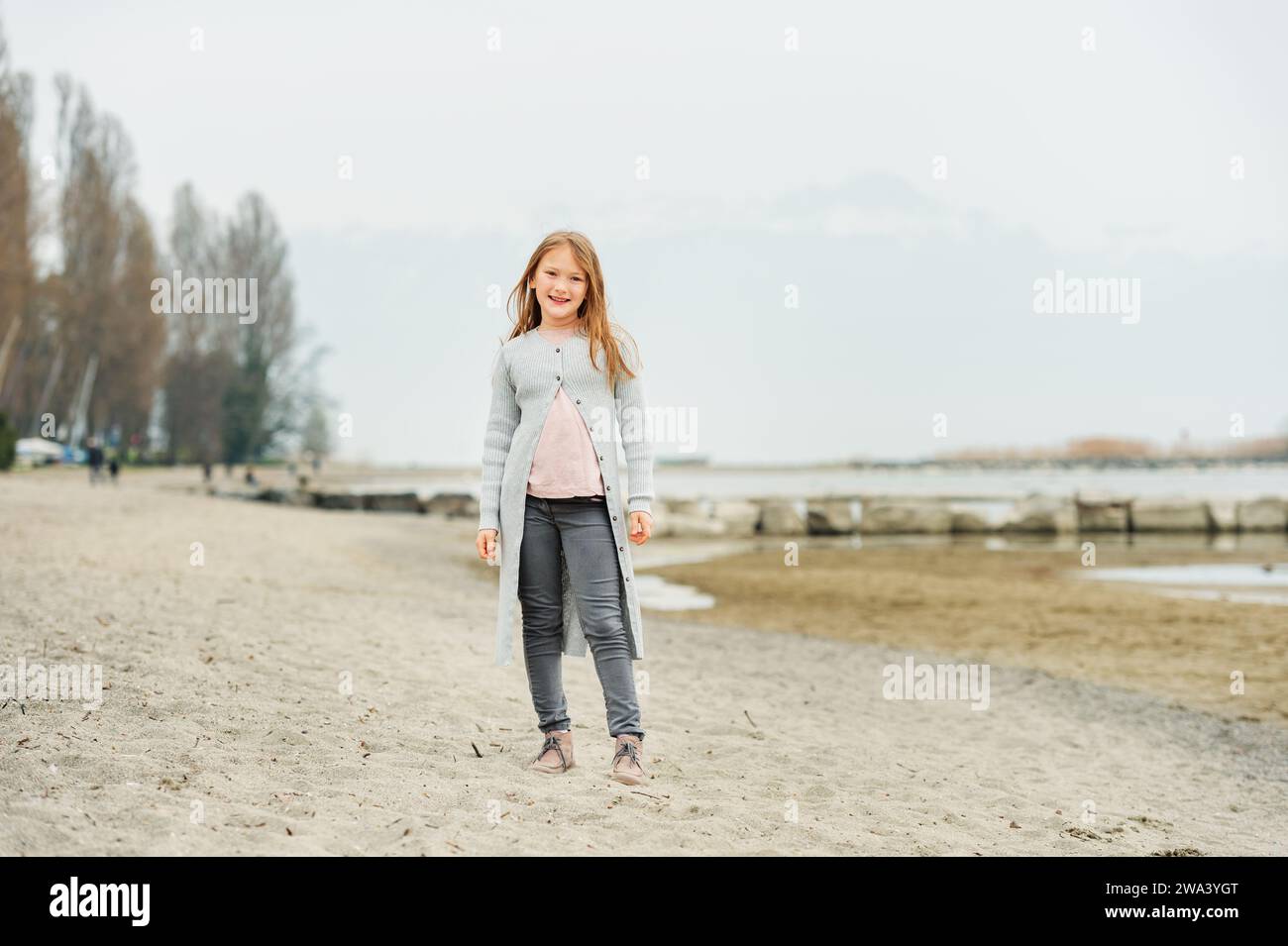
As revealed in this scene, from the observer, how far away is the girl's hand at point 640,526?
13.8ft

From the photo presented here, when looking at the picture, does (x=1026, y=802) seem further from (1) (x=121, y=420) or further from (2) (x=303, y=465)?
(2) (x=303, y=465)

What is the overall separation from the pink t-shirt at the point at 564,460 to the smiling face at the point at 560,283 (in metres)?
0.39

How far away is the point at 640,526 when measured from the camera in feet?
13.8

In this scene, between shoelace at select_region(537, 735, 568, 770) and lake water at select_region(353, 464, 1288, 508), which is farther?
lake water at select_region(353, 464, 1288, 508)

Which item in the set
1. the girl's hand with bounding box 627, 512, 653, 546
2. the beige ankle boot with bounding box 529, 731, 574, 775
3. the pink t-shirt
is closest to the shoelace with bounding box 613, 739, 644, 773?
the beige ankle boot with bounding box 529, 731, 574, 775

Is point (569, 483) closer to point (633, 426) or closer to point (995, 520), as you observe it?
point (633, 426)

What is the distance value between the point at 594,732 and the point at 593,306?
7.95 ft

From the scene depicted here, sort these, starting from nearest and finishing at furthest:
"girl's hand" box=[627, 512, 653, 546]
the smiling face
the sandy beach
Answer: the sandy beach → "girl's hand" box=[627, 512, 653, 546] → the smiling face

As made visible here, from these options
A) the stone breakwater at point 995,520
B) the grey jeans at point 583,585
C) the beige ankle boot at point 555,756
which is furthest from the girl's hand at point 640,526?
→ the stone breakwater at point 995,520

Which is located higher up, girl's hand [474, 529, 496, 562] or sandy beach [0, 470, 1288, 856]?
girl's hand [474, 529, 496, 562]

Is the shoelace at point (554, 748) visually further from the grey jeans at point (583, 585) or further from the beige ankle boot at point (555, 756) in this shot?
the grey jeans at point (583, 585)

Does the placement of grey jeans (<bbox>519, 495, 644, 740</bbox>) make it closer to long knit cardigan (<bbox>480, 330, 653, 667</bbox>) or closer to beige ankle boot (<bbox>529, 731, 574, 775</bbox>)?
long knit cardigan (<bbox>480, 330, 653, 667</bbox>)

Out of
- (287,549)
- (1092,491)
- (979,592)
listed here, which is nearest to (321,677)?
(287,549)

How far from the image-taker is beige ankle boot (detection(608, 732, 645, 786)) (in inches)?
175
